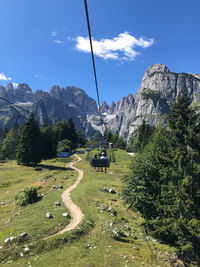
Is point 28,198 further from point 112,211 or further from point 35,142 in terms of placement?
point 35,142

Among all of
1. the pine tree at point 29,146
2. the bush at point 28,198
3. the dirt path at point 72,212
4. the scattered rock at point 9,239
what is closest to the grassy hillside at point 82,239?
the scattered rock at point 9,239

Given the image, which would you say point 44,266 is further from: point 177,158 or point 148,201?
point 177,158

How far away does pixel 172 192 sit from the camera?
22.4 m

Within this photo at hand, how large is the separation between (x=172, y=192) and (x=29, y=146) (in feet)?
167

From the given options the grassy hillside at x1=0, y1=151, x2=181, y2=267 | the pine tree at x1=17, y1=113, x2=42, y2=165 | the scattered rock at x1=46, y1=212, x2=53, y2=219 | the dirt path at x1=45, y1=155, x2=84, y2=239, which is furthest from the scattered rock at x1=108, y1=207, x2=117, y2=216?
the pine tree at x1=17, y1=113, x2=42, y2=165

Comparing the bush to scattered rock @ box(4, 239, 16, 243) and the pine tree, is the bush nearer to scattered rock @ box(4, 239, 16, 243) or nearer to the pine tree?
scattered rock @ box(4, 239, 16, 243)

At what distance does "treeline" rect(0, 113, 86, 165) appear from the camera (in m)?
60.5

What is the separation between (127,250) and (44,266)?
7.66 meters

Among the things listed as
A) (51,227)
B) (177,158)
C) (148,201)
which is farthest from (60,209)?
(177,158)

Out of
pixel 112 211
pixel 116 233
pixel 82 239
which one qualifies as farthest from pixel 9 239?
pixel 112 211

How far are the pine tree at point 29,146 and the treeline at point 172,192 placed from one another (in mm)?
42373

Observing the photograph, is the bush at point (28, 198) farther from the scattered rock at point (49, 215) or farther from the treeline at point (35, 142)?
the treeline at point (35, 142)

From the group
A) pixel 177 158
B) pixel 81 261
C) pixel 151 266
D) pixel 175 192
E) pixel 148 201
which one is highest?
pixel 177 158

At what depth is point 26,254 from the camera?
13789 mm
